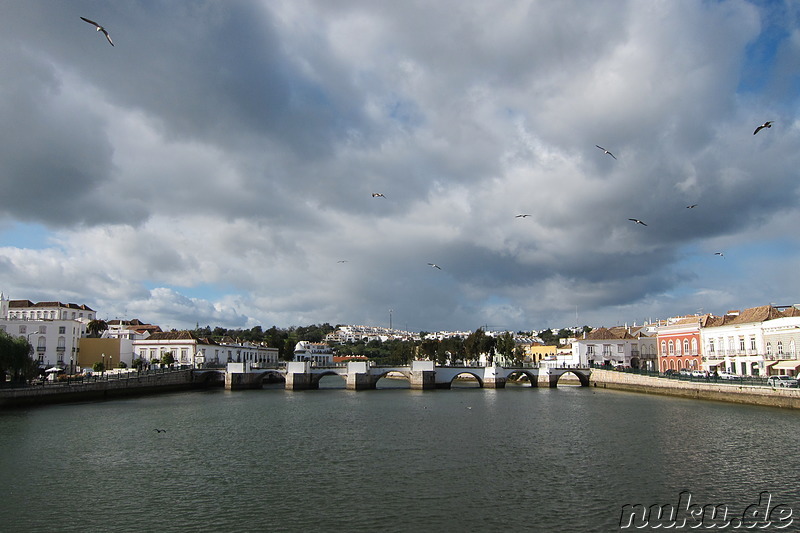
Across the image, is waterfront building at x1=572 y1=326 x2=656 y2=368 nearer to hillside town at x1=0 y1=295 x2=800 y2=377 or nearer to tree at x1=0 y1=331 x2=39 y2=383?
hillside town at x1=0 y1=295 x2=800 y2=377

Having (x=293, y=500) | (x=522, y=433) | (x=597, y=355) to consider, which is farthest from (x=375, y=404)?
(x=597, y=355)

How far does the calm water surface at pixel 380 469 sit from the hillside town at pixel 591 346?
1801 centimetres

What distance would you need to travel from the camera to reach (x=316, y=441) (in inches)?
1310

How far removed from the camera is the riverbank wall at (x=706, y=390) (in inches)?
1792

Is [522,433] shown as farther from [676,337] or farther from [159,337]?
[159,337]

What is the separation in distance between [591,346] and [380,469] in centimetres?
7789

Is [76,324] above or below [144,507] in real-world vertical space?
above

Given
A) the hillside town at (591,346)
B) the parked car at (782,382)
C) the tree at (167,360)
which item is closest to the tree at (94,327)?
the hillside town at (591,346)

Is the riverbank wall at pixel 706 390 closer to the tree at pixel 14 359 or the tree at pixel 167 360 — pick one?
the tree at pixel 14 359

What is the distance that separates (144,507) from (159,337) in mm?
86225

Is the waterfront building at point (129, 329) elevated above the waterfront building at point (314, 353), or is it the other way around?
the waterfront building at point (129, 329)

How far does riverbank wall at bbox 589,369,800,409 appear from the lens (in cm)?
4552

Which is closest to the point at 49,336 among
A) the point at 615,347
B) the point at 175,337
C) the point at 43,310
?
the point at 175,337

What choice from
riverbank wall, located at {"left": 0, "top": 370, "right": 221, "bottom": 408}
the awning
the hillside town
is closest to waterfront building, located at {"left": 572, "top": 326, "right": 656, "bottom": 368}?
the hillside town
